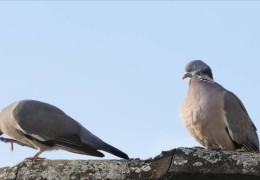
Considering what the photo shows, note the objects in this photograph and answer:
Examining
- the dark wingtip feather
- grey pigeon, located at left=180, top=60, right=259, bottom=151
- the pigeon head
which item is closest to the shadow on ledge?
the dark wingtip feather

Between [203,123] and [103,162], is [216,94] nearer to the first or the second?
[203,123]

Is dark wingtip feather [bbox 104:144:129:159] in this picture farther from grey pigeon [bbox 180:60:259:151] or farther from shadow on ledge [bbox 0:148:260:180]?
shadow on ledge [bbox 0:148:260:180]

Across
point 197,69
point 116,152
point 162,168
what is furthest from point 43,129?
point 162,168

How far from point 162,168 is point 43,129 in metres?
3.08

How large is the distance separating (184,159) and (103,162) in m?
0.43

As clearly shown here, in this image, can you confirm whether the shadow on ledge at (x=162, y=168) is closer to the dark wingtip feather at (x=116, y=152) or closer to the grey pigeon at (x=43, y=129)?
the dark wingtip feather at (x=116, y=152)

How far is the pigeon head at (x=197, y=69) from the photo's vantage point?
630cm

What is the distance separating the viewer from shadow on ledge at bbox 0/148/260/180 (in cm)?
296

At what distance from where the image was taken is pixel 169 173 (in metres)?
2.99

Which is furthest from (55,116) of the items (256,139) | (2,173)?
(2,173)

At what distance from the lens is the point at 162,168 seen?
3.05 metres

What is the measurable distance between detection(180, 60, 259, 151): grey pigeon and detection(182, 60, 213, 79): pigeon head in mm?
552

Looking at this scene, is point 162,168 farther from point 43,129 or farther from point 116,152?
point 43,129

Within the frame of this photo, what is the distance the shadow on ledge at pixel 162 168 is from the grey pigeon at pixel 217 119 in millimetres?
2211
